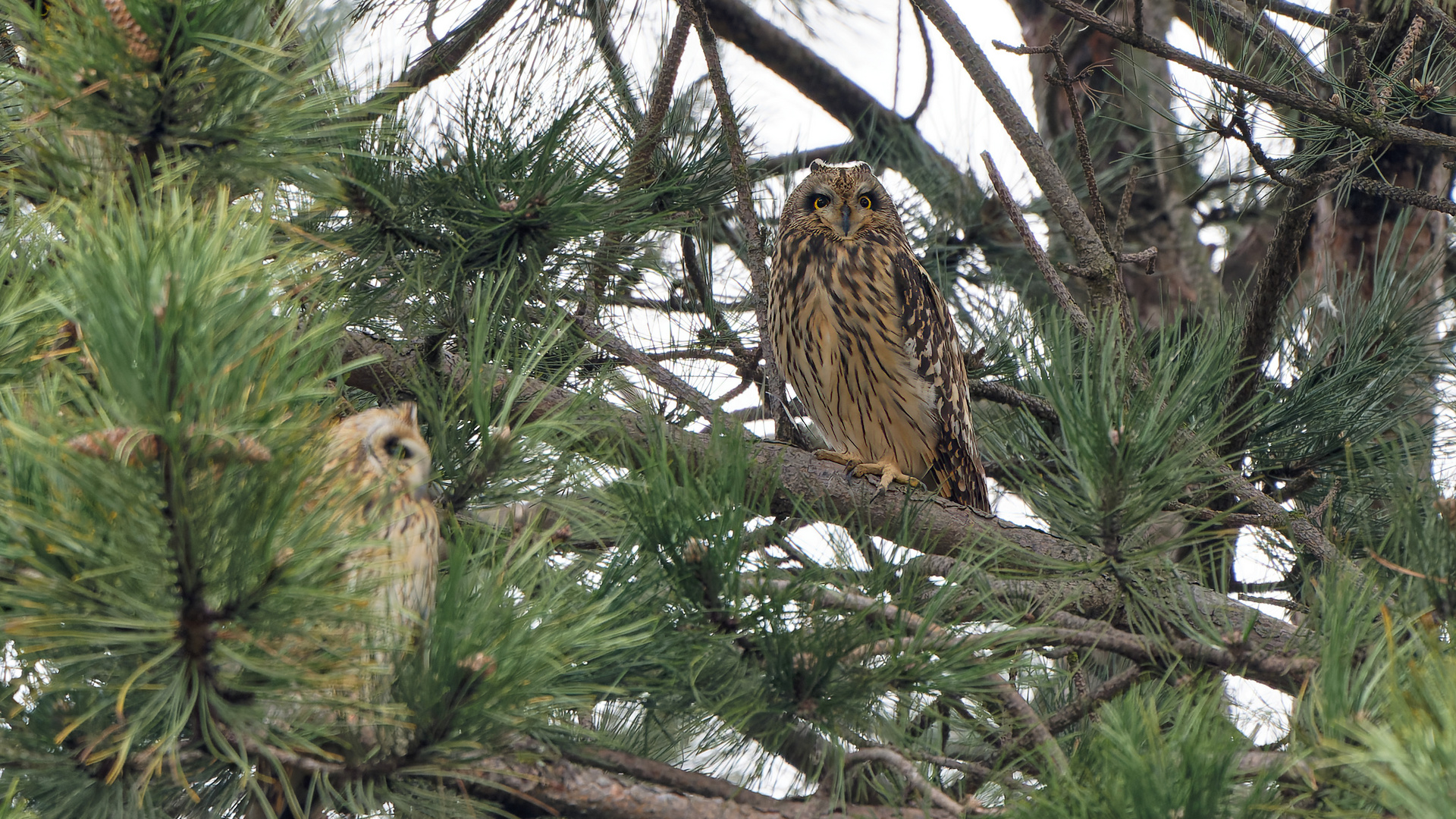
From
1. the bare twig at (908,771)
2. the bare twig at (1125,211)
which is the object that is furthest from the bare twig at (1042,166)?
the bare twig at (908,771)

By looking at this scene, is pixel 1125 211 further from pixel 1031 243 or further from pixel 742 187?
pixel 742 187

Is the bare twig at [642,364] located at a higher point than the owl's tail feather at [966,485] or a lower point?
lower

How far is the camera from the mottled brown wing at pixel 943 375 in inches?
107

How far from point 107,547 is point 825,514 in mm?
969

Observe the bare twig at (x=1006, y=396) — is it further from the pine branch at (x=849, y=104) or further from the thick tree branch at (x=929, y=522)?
the pine branch at (x=849, y=104)

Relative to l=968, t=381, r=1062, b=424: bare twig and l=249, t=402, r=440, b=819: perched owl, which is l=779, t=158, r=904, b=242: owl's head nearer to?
l=968, t=381, r=1062, b=424: bare twig

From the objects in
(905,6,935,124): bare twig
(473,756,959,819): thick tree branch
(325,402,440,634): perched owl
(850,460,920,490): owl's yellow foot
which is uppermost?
(905,6,935,124): bare twig

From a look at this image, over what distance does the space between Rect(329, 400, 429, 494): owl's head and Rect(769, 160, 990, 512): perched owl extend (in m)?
1.59

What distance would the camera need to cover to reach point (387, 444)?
47.4 inches

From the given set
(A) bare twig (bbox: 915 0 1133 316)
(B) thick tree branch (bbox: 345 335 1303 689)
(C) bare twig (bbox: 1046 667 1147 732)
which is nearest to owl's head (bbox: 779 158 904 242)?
(A) bare twig (bbox: 915 0 1133 316)

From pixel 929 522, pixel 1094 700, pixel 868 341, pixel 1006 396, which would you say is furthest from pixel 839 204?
pixel 1094 700

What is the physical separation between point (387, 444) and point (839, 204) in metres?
1.90

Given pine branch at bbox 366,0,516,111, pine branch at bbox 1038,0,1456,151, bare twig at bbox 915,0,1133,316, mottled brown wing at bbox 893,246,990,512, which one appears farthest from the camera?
mottled brown wing at bbox 893,246,990,512

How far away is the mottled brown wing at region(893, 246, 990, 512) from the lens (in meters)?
2.73
